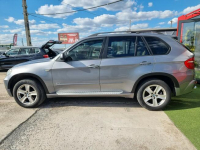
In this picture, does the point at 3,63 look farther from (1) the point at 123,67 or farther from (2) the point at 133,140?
(2) the point at 133,140

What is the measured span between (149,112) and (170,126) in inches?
25.2

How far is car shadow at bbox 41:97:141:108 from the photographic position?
374 centimetres

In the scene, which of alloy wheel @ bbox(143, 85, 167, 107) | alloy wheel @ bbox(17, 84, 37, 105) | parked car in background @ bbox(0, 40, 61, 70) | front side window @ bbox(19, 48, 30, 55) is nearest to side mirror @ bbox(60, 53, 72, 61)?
alloy wheel @ bbox(17, 84, 37, 105)

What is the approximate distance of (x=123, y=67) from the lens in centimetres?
321

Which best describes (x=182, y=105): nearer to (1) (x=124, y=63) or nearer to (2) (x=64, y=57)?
(1) (x=124, y=63)

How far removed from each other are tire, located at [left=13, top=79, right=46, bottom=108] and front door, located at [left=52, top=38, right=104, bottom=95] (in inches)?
17.4

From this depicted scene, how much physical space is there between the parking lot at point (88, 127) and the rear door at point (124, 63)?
0.63 metres

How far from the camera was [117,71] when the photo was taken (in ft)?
10.6

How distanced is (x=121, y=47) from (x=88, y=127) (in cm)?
190

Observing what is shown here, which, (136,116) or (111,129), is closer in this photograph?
(111,129)

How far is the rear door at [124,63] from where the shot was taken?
3.18m

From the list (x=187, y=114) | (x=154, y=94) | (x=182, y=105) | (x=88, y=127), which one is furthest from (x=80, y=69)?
(x=182, y=105)

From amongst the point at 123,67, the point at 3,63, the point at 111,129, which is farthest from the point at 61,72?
the point at 3,63

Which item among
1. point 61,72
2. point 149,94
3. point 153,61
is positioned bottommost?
point 149,94
